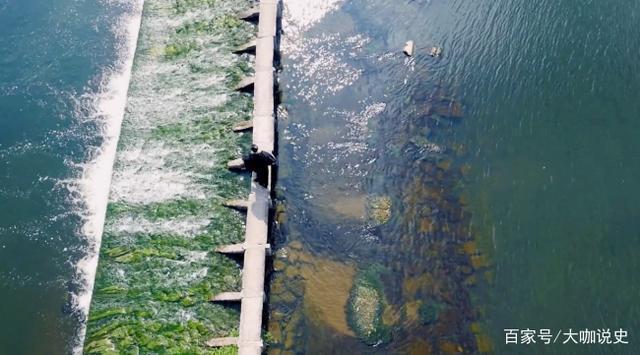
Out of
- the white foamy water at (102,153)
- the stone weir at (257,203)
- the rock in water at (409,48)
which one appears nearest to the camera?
the stone weir at (257,203)

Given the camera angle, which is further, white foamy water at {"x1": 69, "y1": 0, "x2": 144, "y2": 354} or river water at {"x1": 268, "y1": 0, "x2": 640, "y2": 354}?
white foamy water at {"x1": 69, "y1": 0, "x2": 144, "y2": 354}

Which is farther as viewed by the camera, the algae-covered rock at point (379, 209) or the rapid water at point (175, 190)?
the algae-covered rock at point (379, 209)

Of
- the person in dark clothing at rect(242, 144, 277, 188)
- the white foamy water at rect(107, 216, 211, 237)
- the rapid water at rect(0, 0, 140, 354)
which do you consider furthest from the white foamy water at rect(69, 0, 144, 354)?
the person in dark clothing at rect(242, 144, 277, 188)

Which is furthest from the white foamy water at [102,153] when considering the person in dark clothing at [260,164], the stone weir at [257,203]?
the person in dark clothing at [260,164]

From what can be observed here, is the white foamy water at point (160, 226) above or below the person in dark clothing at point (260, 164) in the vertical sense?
below

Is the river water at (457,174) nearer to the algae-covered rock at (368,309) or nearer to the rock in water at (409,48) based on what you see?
the algae-covered rock at (368,309)

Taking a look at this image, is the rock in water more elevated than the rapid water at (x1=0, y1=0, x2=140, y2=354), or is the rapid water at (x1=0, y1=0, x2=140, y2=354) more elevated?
the rock in water

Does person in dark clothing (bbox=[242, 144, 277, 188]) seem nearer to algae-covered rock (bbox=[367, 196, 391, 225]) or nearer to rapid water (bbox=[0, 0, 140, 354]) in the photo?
algae-covered rock (bbox=[367, 196, 391, 225])
